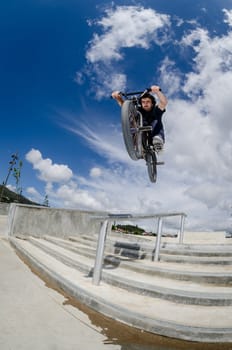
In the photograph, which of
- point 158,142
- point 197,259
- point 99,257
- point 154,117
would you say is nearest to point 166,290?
point 99,257

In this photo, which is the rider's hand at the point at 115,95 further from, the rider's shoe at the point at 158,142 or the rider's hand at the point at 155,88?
the rider's shoe at the point at 158,142

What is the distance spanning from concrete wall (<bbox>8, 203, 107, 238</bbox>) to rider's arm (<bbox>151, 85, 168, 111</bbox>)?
4.73m

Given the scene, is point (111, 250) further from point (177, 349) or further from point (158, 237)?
point (177, 349)

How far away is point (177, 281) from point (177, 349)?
156 cm

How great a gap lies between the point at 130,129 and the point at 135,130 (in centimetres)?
37

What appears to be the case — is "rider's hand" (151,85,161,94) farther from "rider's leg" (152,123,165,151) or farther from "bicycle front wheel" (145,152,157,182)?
"bicycle front wheel" (145,152,157,182)

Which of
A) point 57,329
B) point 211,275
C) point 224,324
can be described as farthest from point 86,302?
point 211,275

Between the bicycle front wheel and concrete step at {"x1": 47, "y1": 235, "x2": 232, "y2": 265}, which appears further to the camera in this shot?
the bicycle front wheel

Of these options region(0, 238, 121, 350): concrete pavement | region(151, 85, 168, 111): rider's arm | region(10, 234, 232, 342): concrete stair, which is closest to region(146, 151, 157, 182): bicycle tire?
region(151, 85, 168, 111): rider's arm

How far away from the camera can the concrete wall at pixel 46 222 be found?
28.6 ft

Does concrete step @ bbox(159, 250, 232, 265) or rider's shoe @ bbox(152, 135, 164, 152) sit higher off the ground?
rider's shoe @ bbox(152, 135, 164, 152)

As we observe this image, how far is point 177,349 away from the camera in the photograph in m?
2.01

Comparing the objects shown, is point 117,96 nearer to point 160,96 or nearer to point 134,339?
point 160,96

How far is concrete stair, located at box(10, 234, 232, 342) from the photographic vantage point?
2.26 meters
